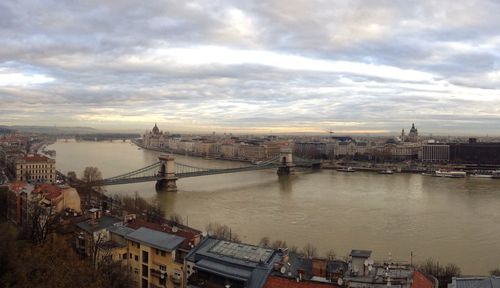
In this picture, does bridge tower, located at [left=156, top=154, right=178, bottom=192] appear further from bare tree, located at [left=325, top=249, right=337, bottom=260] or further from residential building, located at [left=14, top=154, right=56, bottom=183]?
bare tree, located at [left=325, top=249, right=337, bottom=260]

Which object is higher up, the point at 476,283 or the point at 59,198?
the point at 59,198

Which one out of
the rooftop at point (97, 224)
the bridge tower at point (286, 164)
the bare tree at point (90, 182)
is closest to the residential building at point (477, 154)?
the bridge tower at point (286, 164)

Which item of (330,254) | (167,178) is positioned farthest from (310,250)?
(167,178)

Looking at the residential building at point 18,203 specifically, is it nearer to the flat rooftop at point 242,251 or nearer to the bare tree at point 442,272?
the flat rooftop at point 242,251

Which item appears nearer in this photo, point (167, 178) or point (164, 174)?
point (167, 178)

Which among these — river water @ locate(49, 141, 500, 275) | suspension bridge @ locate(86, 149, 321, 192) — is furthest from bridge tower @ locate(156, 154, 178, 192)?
river water @ locate(49, 141, 500, 275)

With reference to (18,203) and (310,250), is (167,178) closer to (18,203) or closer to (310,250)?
(18,203)

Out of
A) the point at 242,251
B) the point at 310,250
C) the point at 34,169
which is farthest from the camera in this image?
the point at 34,169

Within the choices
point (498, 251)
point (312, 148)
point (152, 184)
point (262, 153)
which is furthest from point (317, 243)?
point (312, 148)
